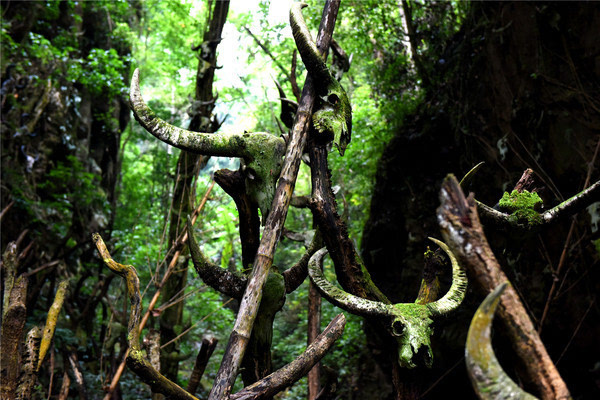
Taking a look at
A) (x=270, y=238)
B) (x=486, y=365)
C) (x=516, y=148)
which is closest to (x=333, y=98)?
(x=270, y=238)

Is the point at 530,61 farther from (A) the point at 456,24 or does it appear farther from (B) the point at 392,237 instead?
(B) the point at 392,237

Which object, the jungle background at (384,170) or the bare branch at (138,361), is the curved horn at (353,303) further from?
the bare branch at (138,361)

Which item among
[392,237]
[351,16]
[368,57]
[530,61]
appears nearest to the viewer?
[530,61]

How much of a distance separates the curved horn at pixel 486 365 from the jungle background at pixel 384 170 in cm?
88

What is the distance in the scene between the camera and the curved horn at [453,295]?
65.4 inches

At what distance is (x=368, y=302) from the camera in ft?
5.37

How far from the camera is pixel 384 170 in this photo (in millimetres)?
6332

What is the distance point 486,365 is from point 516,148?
4236mm

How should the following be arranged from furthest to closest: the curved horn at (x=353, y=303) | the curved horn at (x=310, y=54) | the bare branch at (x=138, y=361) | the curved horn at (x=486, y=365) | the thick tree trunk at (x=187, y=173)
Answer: the thick tree trunk at (x=187, y=173) < the curved horn at (x=310, y=54) < the curved horn at (x=353, y=303) < the bare branch at (x=138, y=361) < the curved horn at (x=486, y=365)

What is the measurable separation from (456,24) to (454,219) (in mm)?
6218

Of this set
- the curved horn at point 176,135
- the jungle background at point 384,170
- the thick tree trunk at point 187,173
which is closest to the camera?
the curved horn at point 176,135

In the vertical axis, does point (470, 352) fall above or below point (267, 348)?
above

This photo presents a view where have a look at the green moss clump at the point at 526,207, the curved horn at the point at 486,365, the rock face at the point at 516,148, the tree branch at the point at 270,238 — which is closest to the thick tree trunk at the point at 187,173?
the tree branch at the point at 270,238

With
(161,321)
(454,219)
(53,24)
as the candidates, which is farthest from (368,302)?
(53,24)
